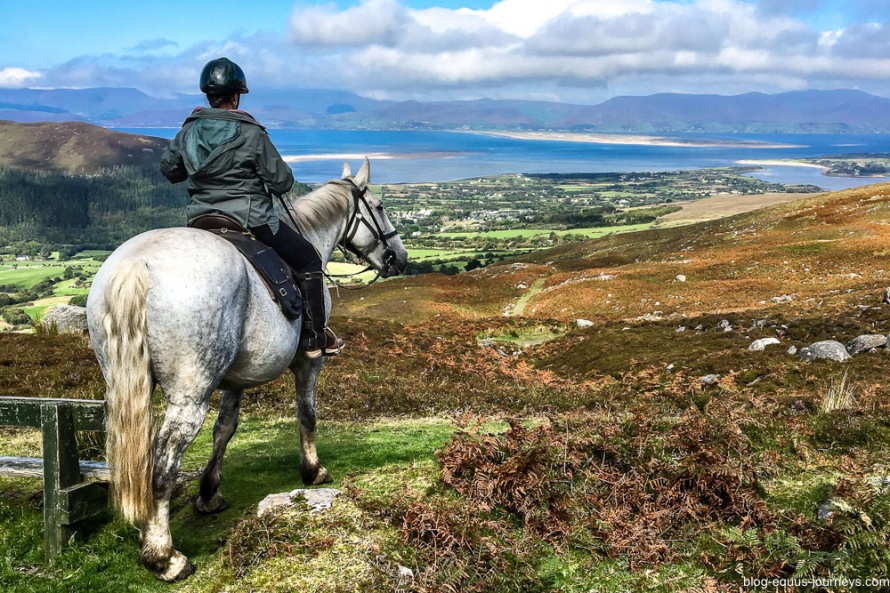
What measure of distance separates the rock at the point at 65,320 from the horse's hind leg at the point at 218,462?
15754 mm

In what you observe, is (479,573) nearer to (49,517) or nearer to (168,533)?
(168,533)

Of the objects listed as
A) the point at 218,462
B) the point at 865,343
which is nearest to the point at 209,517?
the point at 218,462

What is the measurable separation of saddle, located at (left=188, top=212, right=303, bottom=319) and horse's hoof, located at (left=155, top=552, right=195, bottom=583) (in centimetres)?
249

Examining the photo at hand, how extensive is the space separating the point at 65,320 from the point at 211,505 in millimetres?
17995

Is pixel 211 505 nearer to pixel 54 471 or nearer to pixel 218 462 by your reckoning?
pixel 218 462

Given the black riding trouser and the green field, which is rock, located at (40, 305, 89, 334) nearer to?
the black riding trouser

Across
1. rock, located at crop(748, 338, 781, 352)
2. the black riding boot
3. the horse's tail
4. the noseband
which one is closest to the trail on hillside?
rock, located at crop(748, 338, 781, 352)

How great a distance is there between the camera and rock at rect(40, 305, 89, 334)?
66.5ft

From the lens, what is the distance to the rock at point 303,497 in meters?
6.08

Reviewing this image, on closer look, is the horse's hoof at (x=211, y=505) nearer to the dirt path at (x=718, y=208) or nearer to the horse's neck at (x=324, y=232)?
the horse's neck at (x=324, y=232)

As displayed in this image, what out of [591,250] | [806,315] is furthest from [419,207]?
[806,315]

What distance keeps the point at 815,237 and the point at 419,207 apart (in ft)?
510

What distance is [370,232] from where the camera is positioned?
8672 millimetres

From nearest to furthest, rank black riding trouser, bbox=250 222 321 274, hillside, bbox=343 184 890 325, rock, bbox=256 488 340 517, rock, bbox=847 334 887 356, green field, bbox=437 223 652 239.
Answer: rock, bbox=256 488 340 517 < black riding trouser, bbox=250 222 321 274 < rock, bbox=847 334 887 356 < hillside, bbox=343 184 890 325 < green field, bbox=437 223 652 239
